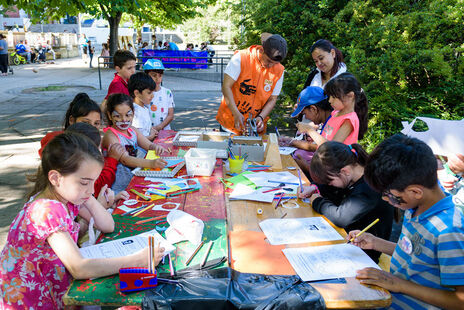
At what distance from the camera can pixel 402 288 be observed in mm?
1575

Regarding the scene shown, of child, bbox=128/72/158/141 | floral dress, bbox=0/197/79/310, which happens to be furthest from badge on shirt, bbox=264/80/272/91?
floral dress, bbox=0/197/79/310

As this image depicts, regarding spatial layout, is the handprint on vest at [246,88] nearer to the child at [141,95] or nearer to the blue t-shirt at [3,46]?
the child at [141,95]

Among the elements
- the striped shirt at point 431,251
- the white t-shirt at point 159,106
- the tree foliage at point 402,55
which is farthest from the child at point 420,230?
the white t-shirt at point 159,106

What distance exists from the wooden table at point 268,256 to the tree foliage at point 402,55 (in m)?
2.96

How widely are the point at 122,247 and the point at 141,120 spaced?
2.46 metres

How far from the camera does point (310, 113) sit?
143 inches

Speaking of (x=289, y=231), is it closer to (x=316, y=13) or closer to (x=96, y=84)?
(x=316, y=13)

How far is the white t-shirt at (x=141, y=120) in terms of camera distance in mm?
4012

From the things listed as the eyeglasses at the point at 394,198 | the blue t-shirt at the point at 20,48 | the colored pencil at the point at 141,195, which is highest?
the eyeglasses at the point at 394,198

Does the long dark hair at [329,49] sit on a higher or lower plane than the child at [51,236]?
higher

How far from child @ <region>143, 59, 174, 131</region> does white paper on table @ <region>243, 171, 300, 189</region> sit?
2184 millimetres

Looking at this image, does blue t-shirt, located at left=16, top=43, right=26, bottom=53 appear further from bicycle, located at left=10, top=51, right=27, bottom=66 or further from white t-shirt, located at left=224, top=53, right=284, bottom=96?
white t-shirt, located at left=224, top=53, right=284, bottom=96

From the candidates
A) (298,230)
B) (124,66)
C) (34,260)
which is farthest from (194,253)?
(124,66)

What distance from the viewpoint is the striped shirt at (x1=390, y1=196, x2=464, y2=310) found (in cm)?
149
